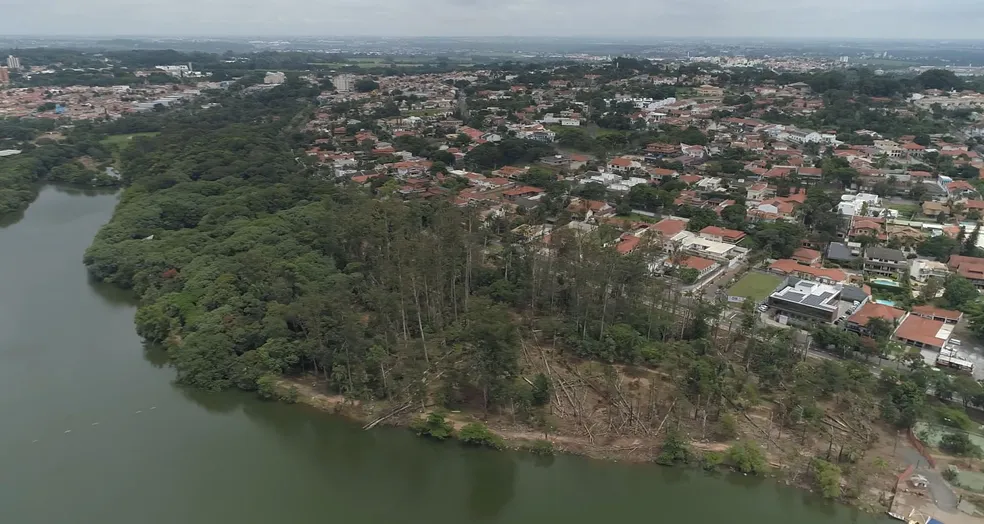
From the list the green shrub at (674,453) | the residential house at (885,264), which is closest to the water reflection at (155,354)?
the green shrub at (674,453)

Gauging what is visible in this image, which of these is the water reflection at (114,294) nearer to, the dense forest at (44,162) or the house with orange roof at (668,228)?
the dense forest at (44,162)

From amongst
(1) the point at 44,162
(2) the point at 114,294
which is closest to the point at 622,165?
(2) the point at 114,294

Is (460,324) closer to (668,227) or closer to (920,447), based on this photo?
(920,447)

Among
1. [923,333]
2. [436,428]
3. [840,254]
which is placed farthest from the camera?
[840,254]

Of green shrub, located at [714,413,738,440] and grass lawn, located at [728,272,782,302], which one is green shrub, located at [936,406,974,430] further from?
grass lawn, located at [728,272,782,302]

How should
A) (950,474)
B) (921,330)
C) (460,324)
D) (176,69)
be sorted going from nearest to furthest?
(950,474), (921,330), (460,324), (176,69)

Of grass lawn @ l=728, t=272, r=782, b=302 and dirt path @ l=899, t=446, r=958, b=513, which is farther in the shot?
grass lawn @ l=728, t=272, r=782, b=302

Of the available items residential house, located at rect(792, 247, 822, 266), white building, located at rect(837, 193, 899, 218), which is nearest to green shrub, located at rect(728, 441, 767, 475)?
residential house, located at rect(792, 247, 822, 266)
